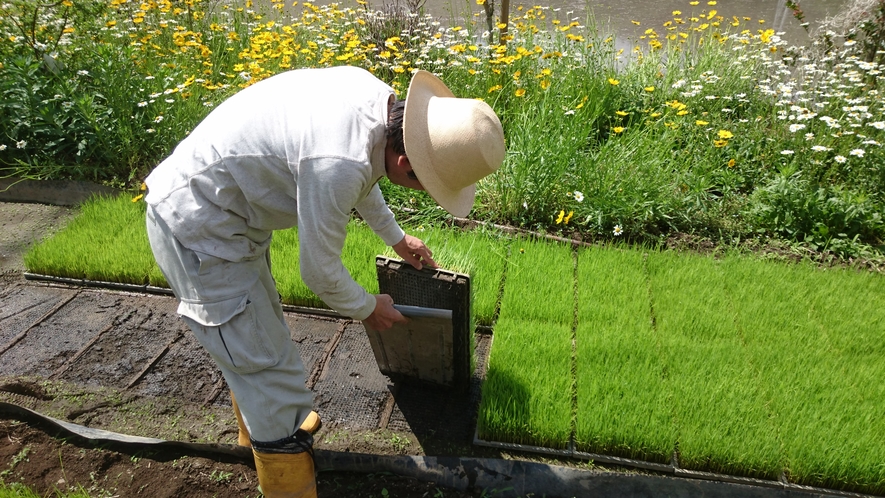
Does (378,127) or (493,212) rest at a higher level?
(378,127)

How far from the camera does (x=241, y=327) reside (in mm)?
1957

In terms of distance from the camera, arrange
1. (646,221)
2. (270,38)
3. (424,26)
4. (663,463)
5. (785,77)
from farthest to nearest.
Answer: (424,26) < (785,77) < (270,38) < (646,221) < (663,463)

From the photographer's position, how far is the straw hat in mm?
1772

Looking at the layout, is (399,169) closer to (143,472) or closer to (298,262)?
(143,472)

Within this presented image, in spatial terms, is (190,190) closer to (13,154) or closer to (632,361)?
(632,361)

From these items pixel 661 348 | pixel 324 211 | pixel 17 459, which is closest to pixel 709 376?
pixel 661 348

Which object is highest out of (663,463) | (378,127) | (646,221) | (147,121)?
(378,127)

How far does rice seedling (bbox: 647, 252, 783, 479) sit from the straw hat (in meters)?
1.50

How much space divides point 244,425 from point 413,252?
3.28ft

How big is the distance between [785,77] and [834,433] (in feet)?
13.6

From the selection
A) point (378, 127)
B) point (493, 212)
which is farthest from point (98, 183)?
point (378, 127)

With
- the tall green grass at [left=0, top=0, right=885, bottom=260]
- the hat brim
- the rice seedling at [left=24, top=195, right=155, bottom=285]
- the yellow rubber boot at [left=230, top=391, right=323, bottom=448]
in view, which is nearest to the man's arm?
the hat brim

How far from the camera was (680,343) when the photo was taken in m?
2.99

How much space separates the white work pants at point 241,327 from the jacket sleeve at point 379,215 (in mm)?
438
